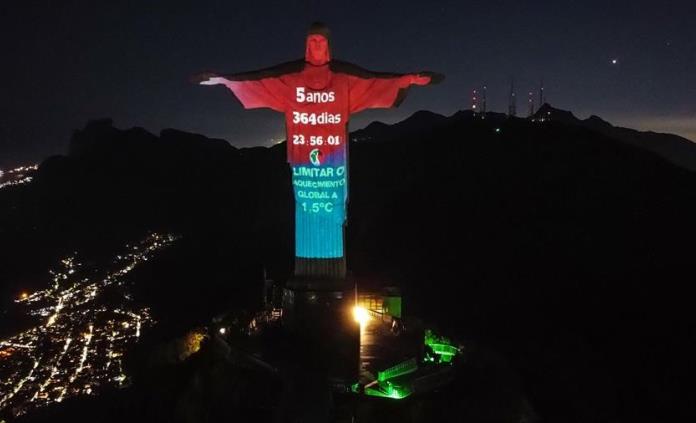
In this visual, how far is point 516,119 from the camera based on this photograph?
71312 mm

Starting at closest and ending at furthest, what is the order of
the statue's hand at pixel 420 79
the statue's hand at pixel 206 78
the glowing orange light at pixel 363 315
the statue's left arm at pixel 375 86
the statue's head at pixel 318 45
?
the statue's hand at pixel 420 79 < the statue's head at pixel 318 45 < the statue's left arm at pixel 375 86 < the statue's hand at pixel 206 78 < the glowing orange light at pixel 363 315

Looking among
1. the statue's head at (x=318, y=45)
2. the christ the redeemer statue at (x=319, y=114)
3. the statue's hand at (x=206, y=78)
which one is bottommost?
the christ the redeemer statue at (x=319, y=114)

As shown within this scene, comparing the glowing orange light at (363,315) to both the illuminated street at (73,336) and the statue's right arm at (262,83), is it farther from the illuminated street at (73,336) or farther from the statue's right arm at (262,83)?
the illuminated street at (73,336)

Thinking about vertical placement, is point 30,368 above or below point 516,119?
below

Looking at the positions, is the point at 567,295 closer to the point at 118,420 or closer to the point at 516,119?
the point at 118,420

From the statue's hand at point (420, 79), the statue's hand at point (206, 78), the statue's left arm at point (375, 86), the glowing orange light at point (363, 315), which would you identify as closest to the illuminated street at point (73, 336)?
the glowing orange light at point (363, 315)

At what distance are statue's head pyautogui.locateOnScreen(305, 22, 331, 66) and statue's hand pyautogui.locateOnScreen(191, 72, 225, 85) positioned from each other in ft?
9.15

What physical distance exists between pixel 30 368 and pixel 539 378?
33593 mm

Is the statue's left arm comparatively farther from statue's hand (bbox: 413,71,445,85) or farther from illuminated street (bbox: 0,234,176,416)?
illuminated street (bbox: 0,234,176,416)

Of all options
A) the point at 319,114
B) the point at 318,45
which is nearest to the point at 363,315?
the point at 319,114

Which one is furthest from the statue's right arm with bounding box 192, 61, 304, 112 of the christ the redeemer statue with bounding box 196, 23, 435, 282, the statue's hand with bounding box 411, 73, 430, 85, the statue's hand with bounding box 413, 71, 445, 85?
the statue's hand with bounding box 413, 71, 445, 85

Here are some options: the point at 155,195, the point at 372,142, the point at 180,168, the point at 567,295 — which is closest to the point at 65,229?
the point at 155,195

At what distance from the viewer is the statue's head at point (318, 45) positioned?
18484mm

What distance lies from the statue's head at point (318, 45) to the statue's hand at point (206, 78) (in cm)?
279
